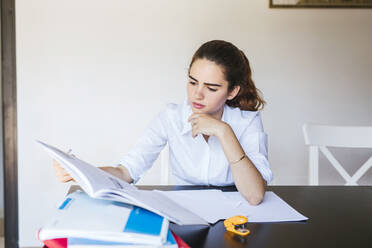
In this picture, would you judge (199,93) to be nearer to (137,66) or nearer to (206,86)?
(206,86)

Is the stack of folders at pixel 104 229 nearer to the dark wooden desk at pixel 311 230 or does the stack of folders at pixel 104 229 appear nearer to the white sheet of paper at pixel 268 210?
the dark wooden desk at pixel 311 230

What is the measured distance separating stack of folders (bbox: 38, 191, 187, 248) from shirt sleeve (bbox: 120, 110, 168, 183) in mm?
631

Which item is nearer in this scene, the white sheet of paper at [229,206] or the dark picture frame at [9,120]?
the white sheet of paper at [229,206]

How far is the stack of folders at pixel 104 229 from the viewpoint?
2.02 feet

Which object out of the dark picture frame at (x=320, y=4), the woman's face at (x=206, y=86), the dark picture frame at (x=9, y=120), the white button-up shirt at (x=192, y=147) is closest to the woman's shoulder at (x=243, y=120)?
the white button-up shirt at (x=192, y=147)

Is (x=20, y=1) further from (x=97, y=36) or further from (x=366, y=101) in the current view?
(x=366, y=101)

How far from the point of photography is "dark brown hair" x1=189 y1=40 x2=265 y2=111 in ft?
4.54

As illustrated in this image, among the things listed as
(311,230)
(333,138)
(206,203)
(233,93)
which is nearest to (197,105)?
(233,93)

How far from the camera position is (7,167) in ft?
7.84

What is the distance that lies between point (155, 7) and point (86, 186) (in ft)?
6.08

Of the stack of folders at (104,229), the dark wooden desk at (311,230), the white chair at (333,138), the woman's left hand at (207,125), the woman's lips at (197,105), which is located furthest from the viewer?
the white chair at (333,138)

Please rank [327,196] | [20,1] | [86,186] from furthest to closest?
[20,1] → [327,196] → [86,186]

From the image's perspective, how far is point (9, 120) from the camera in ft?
7.79

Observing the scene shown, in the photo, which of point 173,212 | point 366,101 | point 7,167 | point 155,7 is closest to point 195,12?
point 155,7
